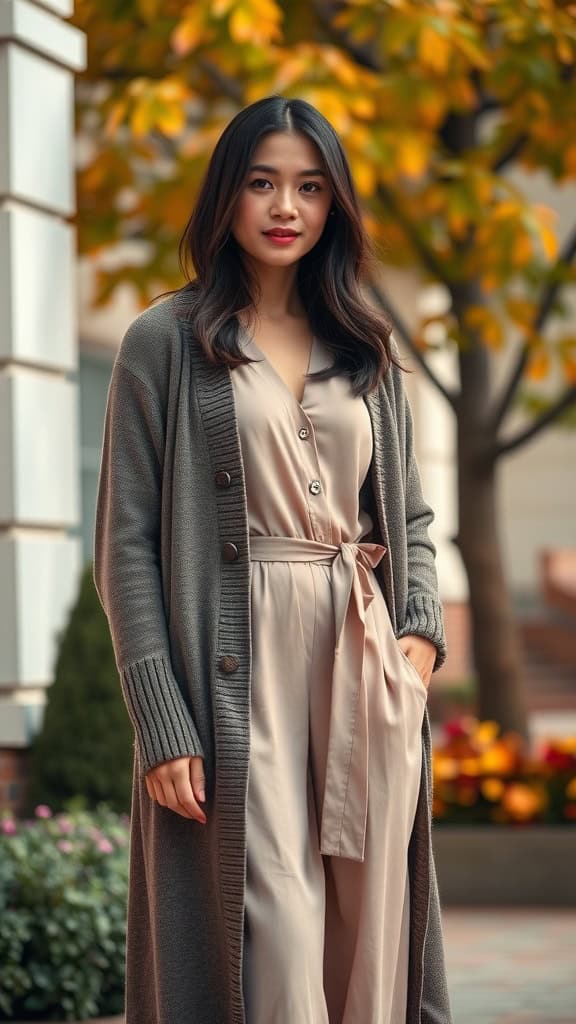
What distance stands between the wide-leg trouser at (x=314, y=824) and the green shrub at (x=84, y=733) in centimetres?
307

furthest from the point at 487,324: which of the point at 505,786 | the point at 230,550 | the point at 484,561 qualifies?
the point at 230,550

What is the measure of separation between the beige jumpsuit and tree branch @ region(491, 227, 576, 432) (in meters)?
5.13

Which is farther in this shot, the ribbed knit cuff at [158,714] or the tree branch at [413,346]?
→ the tree branch at [413,346]

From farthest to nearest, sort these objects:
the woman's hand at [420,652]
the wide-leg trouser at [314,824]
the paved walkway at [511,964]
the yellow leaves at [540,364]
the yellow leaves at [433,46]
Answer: the yellow leaves at [540,364]
the yellow leaves at [433,46]
the paved walkway at [511,964]
the woman's hand at [420,652]
the wide-leg trouser at [314,824]

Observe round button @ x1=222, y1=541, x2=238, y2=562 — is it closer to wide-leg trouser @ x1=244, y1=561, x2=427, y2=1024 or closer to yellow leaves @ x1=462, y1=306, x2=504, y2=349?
wide-leg trouser @ x1=244, y1=561, x2=427, y2=1024

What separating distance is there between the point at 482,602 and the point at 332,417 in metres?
5.59

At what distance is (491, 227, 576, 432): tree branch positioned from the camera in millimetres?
8328

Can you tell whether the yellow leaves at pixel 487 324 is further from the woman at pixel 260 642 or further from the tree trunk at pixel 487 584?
the woman at pixel 260 642

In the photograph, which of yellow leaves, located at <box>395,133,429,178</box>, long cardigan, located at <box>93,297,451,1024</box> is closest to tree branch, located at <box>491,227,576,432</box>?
yellow leaves, located at <box>395,133,429,178</box>

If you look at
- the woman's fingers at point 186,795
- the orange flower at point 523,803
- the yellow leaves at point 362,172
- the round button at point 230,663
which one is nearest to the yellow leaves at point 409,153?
the yellow leaves at point 362,172

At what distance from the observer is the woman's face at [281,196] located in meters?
3.28

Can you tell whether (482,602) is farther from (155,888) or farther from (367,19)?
(155,888)

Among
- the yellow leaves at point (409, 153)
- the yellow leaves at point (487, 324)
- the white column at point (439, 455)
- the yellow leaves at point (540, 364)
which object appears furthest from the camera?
the white column at point (439, 455)

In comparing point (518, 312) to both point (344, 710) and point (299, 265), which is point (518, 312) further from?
point (344, 710)
